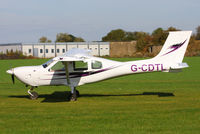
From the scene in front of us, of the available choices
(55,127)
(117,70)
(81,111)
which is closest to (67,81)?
(117,70)

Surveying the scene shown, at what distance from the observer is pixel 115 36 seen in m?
132

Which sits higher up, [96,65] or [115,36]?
[115,36]

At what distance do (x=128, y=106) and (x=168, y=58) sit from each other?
3205mm

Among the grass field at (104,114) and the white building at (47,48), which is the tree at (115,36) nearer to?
the white building at (47,48)

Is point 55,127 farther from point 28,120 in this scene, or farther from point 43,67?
point 43,67

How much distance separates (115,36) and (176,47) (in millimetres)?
118608

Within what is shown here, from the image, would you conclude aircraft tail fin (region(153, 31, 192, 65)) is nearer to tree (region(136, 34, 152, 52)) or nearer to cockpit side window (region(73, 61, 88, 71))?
cockpit side window (region(73, 61, 88, 71))

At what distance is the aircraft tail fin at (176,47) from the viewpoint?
1348 centimetres

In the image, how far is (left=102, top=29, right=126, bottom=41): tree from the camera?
131375 millimetres

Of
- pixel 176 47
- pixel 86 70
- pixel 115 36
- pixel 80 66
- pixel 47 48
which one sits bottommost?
pixel 47 48

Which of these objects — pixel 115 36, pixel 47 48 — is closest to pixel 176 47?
pixel 47 48

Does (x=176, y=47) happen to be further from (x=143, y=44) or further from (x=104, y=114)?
(x=143, y=44)

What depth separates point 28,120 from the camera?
9.48 m

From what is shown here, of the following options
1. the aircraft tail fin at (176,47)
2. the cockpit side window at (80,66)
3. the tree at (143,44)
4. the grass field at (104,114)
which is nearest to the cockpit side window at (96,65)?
the cockpit side window at (80,66)
